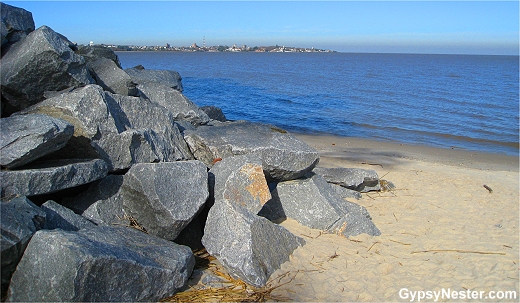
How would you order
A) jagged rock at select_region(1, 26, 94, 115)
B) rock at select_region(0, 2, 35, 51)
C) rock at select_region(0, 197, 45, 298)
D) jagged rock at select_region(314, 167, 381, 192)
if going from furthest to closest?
jagged rock at select_region(314, 167, 381, 192) < rock at select_region(0, 2, 35, 51) < jagged rock at select_region(1, 26, 94, 115) < rock at select_region(0, 197, 45, 298)

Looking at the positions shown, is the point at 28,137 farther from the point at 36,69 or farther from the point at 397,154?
the point at 397,154

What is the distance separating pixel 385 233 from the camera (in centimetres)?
654

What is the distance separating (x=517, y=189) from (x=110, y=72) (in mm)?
8678

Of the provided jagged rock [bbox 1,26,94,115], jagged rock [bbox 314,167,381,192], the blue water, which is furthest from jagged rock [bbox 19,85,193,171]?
the blue water

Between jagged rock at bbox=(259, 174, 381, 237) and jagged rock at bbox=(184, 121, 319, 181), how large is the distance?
199 mm

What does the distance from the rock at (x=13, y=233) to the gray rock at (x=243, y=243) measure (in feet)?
5.94

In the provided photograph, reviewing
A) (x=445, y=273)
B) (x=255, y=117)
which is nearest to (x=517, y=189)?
(x=445, y=273)

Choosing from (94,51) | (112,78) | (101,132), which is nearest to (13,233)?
(101,132)

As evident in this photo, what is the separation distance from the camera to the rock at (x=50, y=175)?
4.41 meters

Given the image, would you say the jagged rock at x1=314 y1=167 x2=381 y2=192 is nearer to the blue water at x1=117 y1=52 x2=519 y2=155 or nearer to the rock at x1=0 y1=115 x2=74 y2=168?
the rock at x1=0 y1=115 x2=74 y2=168

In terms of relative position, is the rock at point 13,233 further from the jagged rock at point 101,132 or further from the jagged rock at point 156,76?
the jagged rock at point 156,76

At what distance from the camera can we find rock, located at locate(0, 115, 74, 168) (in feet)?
14.4

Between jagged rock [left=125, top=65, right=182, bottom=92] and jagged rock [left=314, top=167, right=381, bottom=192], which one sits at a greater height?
jagged rock [left=125, top=65, right=182, bottom=92]

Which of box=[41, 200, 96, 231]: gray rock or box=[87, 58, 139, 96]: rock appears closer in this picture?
box=[41, 200, 96, 231]: gray rock
